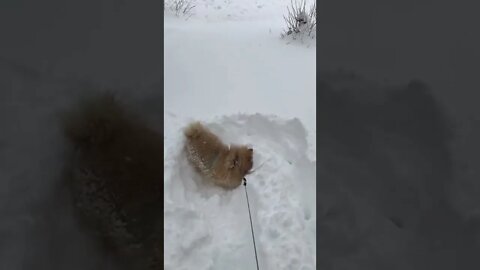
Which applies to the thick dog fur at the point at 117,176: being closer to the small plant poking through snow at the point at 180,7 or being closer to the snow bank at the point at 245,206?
the snow bank at the point at 245,206

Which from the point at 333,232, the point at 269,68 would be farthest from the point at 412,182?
the point at 269,68

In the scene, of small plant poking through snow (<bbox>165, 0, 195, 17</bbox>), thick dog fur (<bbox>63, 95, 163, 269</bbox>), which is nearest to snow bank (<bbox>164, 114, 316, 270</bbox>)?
thick dog fur (<bbox>63, 95, 163, 269</bbox>)

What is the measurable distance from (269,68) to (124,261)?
7.20ft

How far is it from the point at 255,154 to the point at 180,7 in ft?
5.48

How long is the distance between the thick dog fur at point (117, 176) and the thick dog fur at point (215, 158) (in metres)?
1.28

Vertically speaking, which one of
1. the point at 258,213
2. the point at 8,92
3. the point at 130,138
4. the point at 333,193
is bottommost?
the point at 258,213

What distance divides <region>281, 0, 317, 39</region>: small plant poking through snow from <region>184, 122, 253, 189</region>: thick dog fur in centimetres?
132

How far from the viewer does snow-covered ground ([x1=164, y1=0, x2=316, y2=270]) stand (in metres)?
2.39

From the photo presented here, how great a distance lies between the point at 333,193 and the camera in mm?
1359

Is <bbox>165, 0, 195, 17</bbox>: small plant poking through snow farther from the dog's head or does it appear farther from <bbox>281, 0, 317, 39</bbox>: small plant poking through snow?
the dog's head

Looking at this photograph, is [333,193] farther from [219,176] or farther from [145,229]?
[219,176]

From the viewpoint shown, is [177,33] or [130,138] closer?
[130,138]

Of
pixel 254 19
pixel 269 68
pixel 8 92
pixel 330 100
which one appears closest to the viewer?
pixel 8 92

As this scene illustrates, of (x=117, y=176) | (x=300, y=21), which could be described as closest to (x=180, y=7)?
(x=300, y=21)
